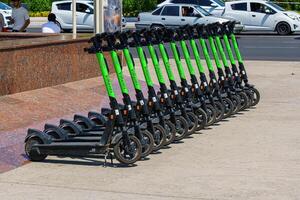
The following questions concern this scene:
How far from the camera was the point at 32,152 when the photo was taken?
917cm

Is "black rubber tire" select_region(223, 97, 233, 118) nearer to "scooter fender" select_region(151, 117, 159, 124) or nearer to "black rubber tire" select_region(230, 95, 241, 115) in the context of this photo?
"black rubber tire" select_region(230, 95, 241, 115)

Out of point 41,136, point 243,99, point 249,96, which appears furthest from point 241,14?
point 41,136

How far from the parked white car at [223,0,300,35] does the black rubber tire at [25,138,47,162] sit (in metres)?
27.1

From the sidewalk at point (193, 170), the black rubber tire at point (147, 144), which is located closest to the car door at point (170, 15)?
the sidewalk at point (193, 170)

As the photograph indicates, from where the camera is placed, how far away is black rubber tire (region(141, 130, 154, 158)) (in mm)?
9203

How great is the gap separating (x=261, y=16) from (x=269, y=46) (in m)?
7.24

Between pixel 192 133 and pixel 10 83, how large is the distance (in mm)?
3612

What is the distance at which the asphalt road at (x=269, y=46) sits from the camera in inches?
977

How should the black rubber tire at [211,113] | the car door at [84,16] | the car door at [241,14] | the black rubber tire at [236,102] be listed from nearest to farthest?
the black rubber tire at [211,113] → the black rubber tire at [236,102] → the car door at [241,14] → the car door at [84,16]

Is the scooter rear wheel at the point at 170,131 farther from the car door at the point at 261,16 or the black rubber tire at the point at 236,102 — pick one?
the car door at the point at 261,16

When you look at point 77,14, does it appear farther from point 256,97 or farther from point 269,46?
point 256,97

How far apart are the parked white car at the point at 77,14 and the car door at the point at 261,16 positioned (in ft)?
19.3

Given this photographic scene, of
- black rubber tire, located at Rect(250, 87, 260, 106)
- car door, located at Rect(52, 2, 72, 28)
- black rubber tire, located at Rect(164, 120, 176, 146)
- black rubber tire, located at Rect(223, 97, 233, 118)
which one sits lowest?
car door, located at Rect(52, 2, 72, 28)

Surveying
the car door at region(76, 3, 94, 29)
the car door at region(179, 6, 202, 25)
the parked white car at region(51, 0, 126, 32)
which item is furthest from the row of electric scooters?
the parked white car at region(51, 0, 126, 32)
